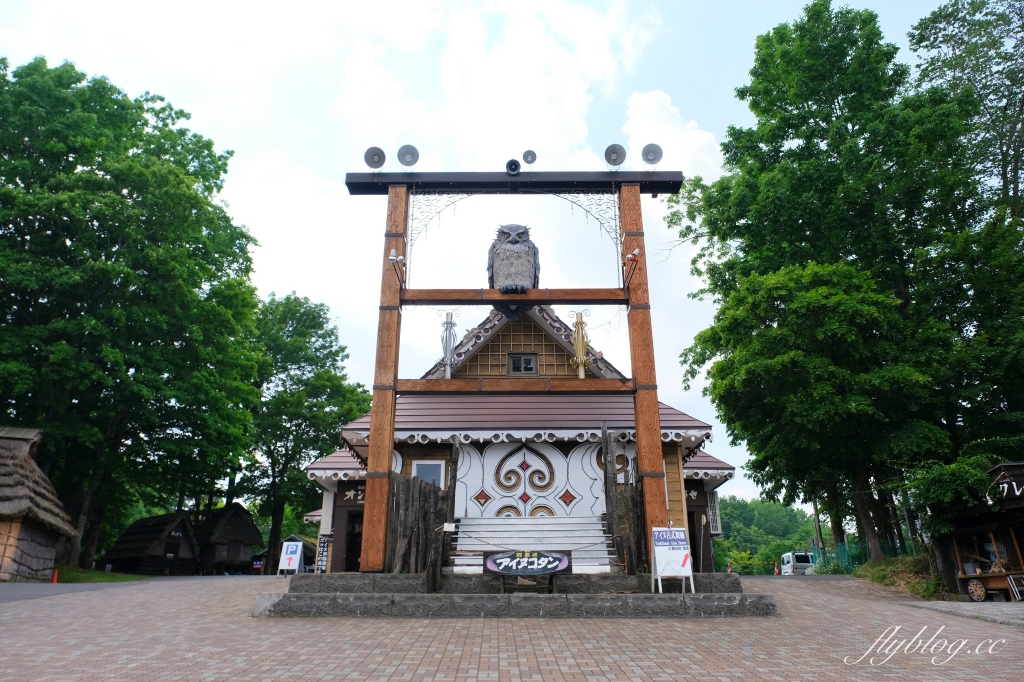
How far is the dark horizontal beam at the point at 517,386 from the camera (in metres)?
11.9

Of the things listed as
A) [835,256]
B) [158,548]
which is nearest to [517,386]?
[835,256]

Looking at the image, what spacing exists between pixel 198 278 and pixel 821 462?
22106 mm

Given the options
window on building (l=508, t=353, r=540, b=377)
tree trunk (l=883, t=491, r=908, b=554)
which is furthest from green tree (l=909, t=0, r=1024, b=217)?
window on building (l=508, t=353, r=540, b=377)

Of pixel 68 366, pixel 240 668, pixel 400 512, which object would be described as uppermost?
pixel 68 366

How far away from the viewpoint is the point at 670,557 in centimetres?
1008

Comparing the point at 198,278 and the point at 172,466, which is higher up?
the point at 198,278

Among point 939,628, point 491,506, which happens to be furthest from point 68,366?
point 939,628

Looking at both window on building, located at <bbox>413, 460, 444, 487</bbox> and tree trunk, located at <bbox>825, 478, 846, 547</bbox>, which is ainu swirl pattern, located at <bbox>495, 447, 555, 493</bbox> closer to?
window on building, located at <bbox>413, 460, 444, 487</bbox>

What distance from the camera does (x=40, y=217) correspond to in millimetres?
21547

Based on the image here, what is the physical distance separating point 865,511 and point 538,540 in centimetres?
1114

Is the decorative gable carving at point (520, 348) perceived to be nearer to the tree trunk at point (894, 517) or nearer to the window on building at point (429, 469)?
the window on building at point (429, 469)

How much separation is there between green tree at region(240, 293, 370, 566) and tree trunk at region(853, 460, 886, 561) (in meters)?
25.1

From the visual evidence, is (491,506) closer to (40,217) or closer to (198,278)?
(198,278)

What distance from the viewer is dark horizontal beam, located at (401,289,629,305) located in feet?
41.5
